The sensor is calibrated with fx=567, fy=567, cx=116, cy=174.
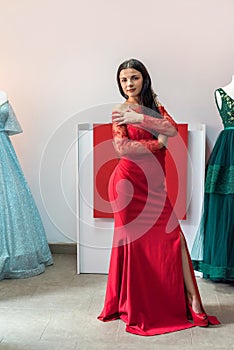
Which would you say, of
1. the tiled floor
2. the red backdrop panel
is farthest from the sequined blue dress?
the red backdrop panel

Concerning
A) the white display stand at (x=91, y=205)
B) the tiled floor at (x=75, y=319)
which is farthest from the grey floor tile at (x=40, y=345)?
the white display stand at (x=91, y=205)

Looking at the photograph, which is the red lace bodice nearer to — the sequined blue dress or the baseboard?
the sequined blue dress

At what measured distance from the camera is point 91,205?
11.6ft

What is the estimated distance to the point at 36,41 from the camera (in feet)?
12.6

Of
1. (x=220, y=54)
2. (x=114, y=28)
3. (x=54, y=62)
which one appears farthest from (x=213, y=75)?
(x=54, y=62)

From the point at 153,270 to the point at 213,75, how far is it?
1538 millimetres

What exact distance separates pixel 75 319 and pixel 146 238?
564 millimetres

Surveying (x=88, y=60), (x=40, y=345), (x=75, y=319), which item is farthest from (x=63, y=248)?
(x=40, y=345)

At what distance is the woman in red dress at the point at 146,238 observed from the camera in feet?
8.61

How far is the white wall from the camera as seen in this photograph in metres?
3.69

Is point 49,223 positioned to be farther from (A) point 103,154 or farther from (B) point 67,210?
(A) point 103,154

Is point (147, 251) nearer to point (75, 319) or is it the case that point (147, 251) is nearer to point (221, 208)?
point (75, 319)

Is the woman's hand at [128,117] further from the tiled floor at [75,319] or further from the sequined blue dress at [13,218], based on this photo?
the sequined blue dress at [13,218]

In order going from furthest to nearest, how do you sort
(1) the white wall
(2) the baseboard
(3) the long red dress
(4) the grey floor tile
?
1. (2) the baseboard
2. (1) the white wall
3. (3) the long red dress
4. (4) the grey floor tile
